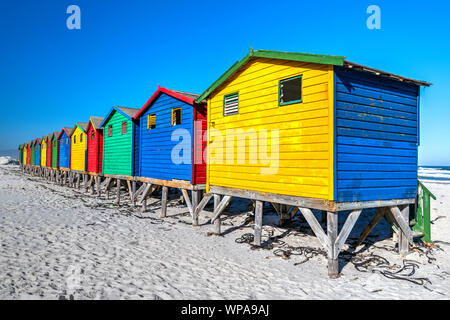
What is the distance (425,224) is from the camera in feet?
29.2

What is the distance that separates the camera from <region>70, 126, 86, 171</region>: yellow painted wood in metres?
23.5

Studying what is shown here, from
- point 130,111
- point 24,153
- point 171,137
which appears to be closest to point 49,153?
point 130,111

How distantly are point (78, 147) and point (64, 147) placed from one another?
18.6 ft

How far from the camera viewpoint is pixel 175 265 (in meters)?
6.91

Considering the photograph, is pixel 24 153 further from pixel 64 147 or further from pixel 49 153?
pixel 64 147

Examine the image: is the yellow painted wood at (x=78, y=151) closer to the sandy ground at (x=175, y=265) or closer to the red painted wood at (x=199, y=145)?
the sandy ground at (x=175, y=265)

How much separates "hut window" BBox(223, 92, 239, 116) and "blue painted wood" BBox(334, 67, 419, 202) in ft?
11.8

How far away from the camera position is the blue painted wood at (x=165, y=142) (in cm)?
1158

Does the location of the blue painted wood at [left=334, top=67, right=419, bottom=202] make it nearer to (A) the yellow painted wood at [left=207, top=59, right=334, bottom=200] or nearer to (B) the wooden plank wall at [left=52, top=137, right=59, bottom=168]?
(A) the yellow painted wood at [left=207, top=59, right=334, bottom=200]

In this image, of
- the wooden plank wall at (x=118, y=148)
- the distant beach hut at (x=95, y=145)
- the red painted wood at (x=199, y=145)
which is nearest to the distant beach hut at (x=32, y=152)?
the distant beach hut at (x=95, y=145)

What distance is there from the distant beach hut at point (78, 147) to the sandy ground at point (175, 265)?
12554 millimetres

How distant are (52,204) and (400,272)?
49.8 ft

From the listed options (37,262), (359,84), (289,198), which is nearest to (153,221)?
(37,262)

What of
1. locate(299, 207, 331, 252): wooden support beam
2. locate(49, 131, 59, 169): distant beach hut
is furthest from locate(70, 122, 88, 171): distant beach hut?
locate(299, 207, 331, 252): wooden support beam
